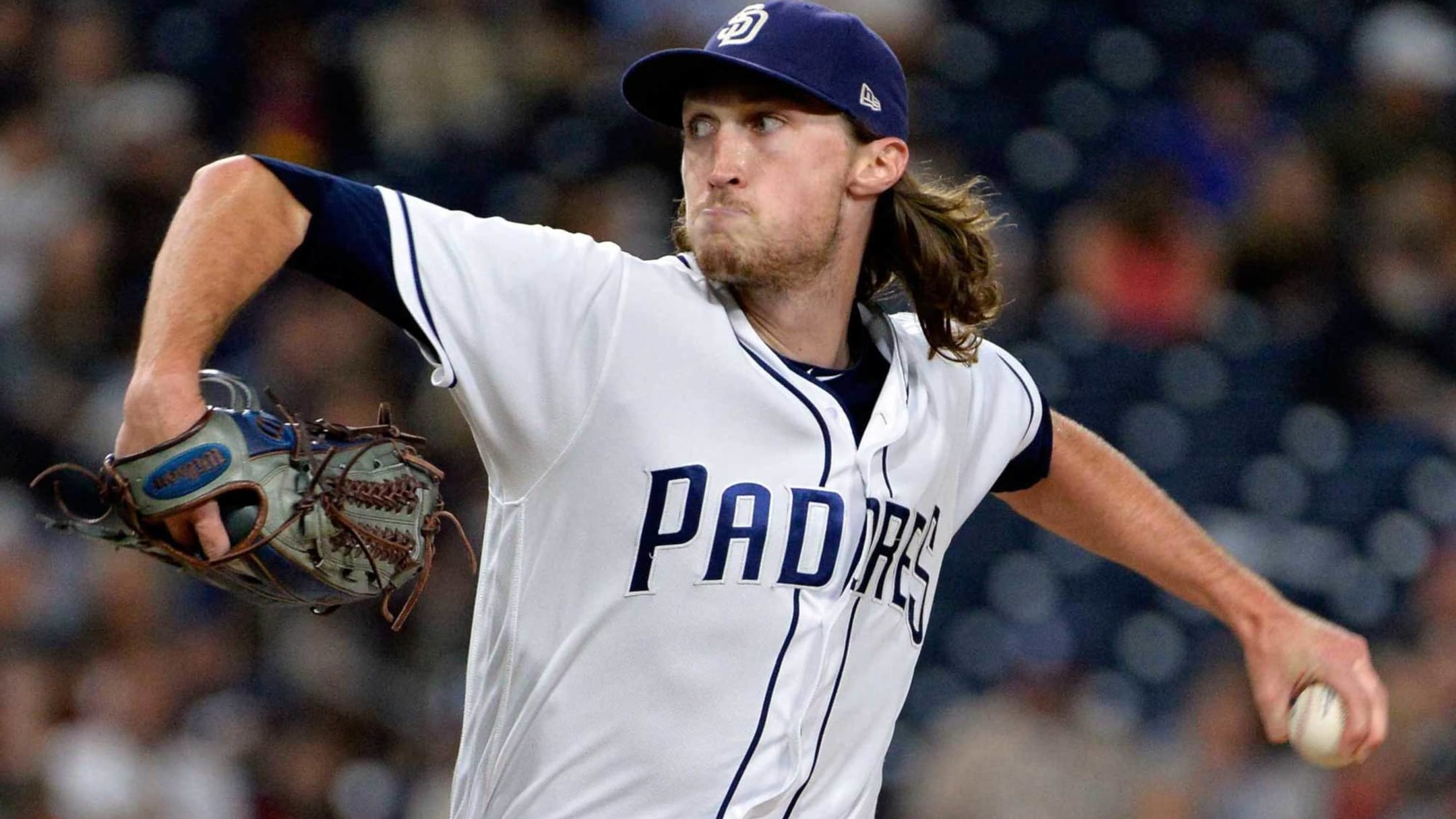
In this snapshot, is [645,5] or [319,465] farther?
[645,5]

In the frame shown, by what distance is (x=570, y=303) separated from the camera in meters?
2.58

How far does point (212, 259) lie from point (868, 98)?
1037 mm

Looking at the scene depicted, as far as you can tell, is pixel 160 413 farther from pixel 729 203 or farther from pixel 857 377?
pixel 857 377

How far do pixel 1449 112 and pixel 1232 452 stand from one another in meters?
2.28

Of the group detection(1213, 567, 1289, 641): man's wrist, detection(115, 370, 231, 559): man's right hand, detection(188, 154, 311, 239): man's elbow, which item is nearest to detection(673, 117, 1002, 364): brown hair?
detection(1213, 567, 1289, 641): man's wrist

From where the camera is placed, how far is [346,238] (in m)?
2.42

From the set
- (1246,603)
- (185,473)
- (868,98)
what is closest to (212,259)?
(185,473)

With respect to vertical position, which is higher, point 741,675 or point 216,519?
point 216,519

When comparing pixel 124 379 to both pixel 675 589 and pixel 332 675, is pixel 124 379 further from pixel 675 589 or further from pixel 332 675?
pixel 675 589

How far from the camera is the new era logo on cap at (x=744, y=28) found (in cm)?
278

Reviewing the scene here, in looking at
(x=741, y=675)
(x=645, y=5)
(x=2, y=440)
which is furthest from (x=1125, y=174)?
(x=741, y=675)

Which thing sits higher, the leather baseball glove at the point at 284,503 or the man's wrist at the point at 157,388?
the man's wrist at the point at 157,388

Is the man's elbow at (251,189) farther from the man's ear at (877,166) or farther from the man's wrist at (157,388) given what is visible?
the man's ear at (877,166)

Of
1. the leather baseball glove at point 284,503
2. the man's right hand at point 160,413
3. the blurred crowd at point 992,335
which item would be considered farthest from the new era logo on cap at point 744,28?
the blurred crowd at point 992,335
